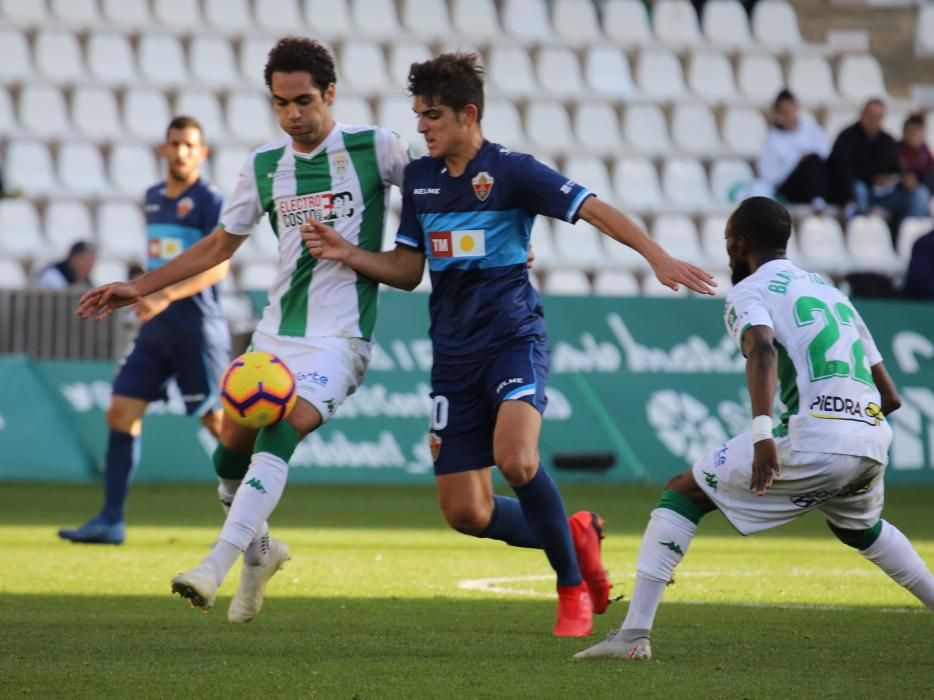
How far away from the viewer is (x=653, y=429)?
15.1m

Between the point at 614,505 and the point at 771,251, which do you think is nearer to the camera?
the point at 771,251

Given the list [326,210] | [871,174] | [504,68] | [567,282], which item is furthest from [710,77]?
[326,210]

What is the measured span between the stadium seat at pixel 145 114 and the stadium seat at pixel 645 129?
5.98m

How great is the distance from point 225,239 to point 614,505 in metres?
6.59

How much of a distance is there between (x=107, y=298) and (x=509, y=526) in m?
1.86

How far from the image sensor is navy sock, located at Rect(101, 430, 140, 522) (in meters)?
9.86

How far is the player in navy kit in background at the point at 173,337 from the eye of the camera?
999cm

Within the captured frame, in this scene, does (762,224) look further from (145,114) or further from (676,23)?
(676,23)

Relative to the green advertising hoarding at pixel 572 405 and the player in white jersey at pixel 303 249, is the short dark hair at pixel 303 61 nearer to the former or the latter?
the player in white jersey at pixel 303 249

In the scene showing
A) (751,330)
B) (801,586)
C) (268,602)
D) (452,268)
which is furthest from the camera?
(801,586)

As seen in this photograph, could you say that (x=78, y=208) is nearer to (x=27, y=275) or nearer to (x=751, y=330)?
(x=27, y=275)

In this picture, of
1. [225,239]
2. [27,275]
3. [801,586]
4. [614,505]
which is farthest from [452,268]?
[27,275]

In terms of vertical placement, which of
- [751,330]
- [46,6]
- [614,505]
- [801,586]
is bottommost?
[614,505]

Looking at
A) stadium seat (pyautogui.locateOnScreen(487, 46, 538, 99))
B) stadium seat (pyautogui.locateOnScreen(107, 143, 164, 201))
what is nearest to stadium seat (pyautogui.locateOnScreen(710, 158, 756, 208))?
stadium seat (pyautogui.locateOnScreen(487, 46, 538, 99))
